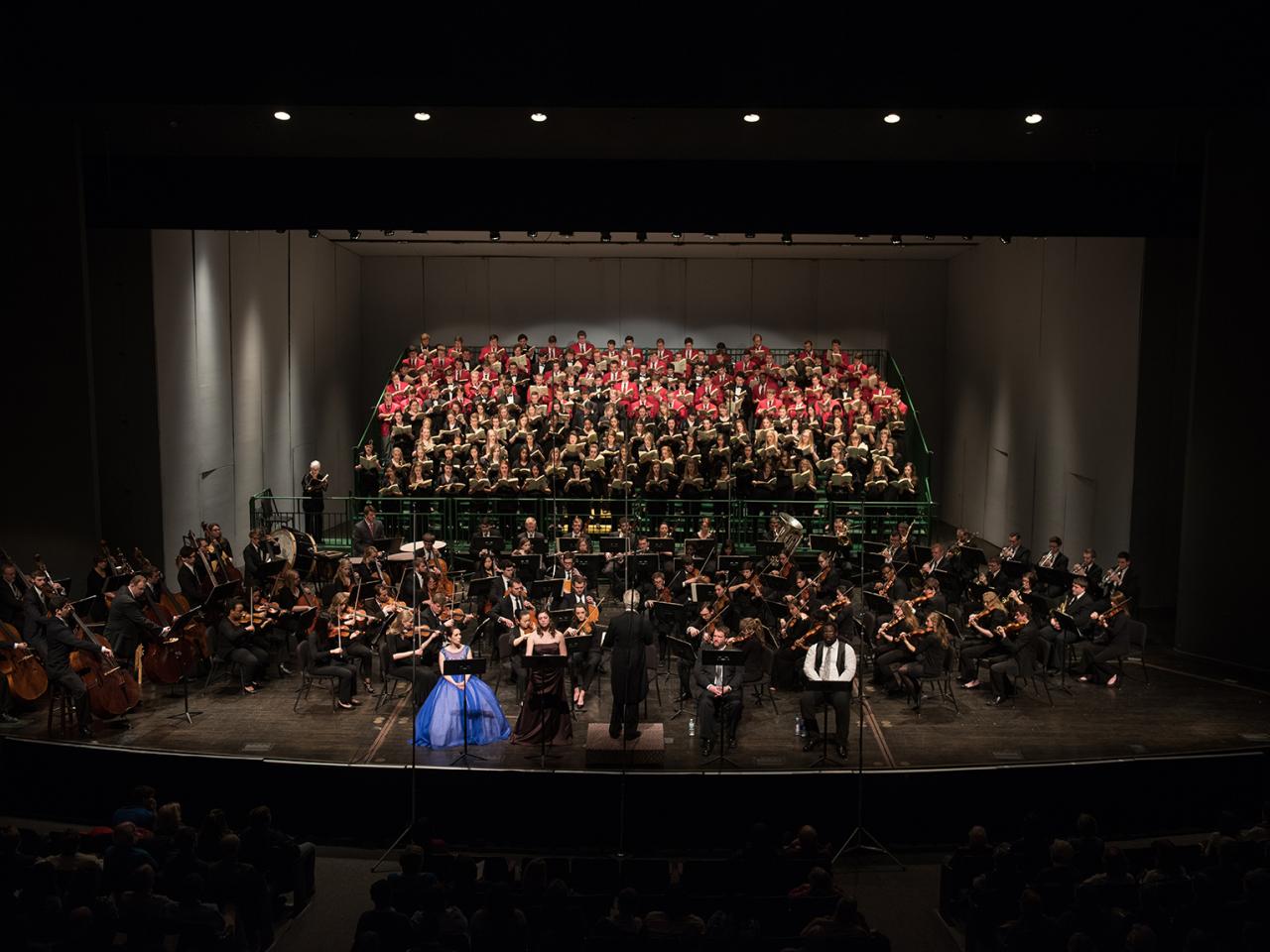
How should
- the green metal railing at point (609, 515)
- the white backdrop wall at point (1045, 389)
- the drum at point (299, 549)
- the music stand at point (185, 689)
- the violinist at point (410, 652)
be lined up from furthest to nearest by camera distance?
1. the green metal railing at point (609, 515)
2. the white backdrop wall at point (1045, 389)
3. the drum at point (299, 549)
4. the violinist at point (410, 652)
5. the music stand at point (185, 689)

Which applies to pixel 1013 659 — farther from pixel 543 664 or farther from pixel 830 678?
pixel 543 664

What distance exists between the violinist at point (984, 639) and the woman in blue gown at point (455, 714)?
5236 mm

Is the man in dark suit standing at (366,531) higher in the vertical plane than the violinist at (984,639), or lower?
higher

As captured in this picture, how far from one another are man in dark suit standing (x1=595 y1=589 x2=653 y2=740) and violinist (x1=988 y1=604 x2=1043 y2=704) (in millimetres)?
4009

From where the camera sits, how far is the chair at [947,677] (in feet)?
41.3

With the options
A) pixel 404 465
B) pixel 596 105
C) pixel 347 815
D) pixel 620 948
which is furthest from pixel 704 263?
pixel 620 948

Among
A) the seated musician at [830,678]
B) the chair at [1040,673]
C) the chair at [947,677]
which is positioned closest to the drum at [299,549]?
the seated musician at [830,678]

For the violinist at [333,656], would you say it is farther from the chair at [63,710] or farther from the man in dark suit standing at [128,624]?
the chair at [63,710]

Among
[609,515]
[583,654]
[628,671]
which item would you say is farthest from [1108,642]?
[609,515]

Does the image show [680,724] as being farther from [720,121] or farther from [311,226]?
[311,226]

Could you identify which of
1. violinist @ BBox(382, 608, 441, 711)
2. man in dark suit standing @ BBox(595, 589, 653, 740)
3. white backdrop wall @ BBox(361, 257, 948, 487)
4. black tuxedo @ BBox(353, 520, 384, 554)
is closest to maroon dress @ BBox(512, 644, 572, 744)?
man in dark suit standing @ BBox(595, 589, 653, 740)

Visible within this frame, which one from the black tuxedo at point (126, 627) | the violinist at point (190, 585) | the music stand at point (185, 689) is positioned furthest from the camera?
the violinist at point (190, 585)

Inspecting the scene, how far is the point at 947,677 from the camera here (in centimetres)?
1292

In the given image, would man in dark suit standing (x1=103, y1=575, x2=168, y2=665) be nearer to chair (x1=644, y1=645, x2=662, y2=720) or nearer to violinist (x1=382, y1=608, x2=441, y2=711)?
violinist (x1=382, y1=608, x2=441, y2=711)
